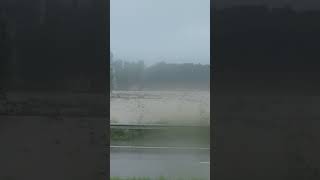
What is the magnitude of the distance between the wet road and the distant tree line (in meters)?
0.56

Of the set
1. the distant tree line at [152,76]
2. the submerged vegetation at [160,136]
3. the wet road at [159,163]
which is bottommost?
the wet road at [159,163]

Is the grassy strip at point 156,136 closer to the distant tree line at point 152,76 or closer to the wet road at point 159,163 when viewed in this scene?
the wet road at point 159,163

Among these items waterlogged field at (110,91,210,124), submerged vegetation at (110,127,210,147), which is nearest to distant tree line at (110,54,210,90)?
waterlogged field at (110,91,210,124)

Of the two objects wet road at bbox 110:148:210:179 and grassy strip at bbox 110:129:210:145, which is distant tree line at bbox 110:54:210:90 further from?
wet road at bbox 110:148:210:179

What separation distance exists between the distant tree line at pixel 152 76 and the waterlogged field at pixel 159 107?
0.18 ft

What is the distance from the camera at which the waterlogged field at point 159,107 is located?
3.83m

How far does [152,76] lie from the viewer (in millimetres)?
3875

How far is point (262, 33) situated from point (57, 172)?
211 centimetres

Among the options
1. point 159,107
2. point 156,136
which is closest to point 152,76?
point 159,107

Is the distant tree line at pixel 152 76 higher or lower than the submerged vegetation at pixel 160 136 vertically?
higher

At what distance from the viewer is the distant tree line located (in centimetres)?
385

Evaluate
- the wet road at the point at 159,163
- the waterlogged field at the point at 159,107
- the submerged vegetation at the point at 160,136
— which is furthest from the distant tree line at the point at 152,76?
the wet road at the point at 159,163

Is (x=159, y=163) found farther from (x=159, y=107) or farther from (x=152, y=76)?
(x=152, y=76)

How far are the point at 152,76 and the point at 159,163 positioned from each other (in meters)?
0.76
